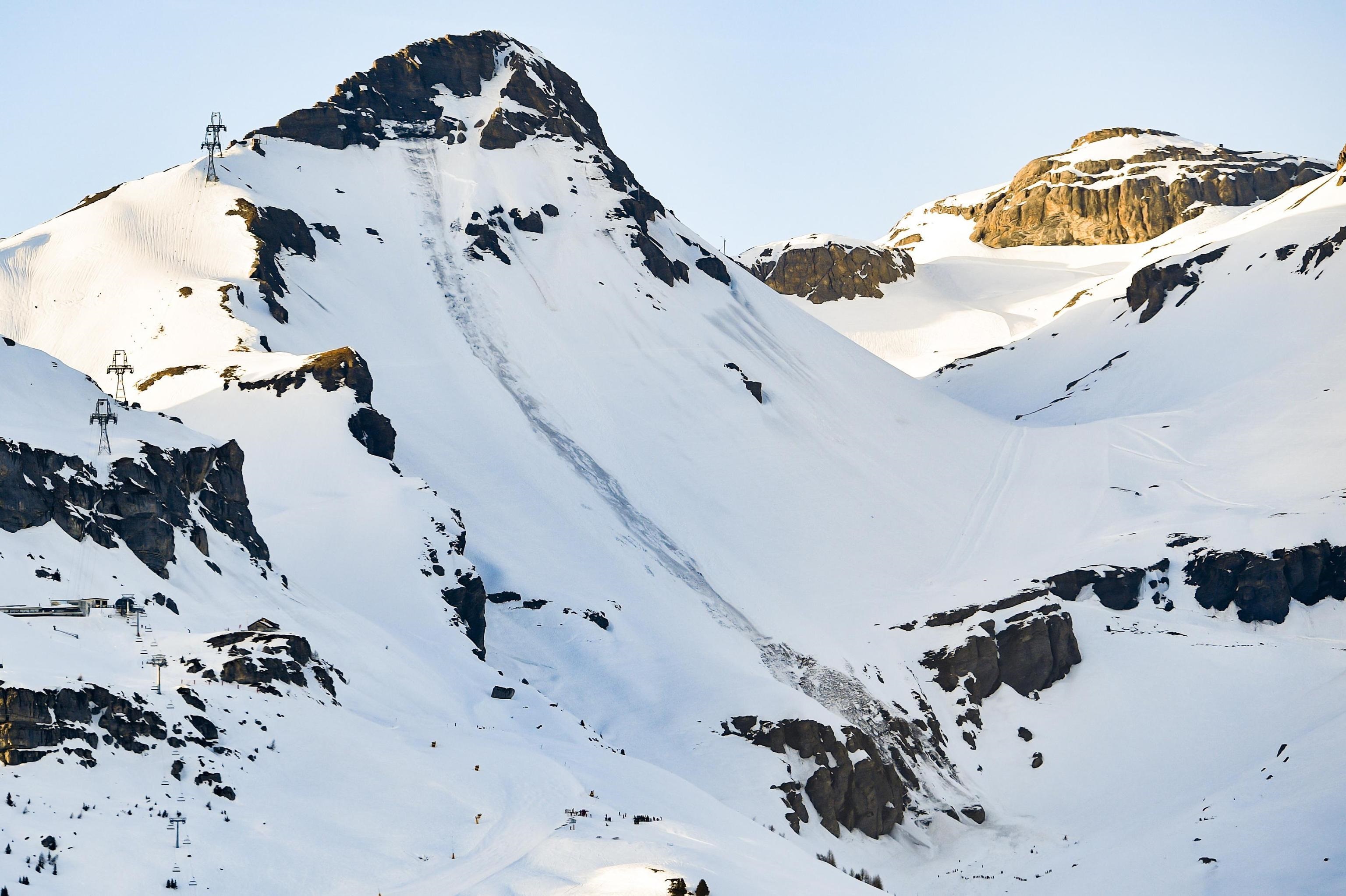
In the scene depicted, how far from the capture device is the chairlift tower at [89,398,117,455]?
151 feet

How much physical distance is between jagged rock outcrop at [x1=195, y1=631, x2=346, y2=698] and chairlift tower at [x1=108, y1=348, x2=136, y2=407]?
1258 cm

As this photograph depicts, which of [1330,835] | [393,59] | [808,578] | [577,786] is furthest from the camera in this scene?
[393,59]

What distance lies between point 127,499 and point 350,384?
29.1 meters

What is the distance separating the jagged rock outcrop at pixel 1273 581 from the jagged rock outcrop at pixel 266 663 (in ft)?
193

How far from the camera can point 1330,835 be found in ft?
152

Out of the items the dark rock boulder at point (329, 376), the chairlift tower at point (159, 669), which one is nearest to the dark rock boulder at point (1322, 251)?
the dark rock boulder at point (329, 376)

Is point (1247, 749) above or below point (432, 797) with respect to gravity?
above

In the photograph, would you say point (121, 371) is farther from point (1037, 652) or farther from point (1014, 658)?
point (1037, 652)

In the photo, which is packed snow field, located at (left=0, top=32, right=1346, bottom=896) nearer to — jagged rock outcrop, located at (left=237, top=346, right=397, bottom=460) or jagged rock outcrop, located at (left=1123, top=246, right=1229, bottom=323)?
jagged rock outcrop, located at (left=237, top=346, right=397, bottom=460)

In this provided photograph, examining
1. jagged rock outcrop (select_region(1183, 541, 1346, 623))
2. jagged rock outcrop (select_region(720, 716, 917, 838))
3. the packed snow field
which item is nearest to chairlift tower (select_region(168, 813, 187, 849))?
the packed snow field

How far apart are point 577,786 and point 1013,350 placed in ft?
375

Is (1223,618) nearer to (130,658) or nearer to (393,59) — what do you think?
(130,658)

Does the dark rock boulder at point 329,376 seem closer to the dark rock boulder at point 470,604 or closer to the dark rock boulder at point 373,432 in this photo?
the dark rock boulder at point 373,432

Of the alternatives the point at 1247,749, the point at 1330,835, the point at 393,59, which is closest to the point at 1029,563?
the point at 1247,749
